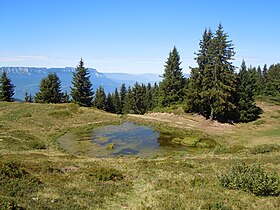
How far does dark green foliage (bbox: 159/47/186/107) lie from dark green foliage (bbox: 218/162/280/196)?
47.1 metres

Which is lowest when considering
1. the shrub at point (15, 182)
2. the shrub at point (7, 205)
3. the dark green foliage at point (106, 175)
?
the dark green foliage at point (106, 175)

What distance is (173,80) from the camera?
61.5m

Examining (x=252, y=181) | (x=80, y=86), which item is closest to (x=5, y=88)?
(x=80, y=86)

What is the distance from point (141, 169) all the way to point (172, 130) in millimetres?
22238

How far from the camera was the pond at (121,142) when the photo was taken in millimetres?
29953

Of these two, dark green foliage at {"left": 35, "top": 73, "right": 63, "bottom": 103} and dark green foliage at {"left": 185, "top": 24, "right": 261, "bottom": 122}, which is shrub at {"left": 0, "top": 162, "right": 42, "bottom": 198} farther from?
dark green foliage at {"left": 35, "top": 73, "right": 63, "bottom": 103}

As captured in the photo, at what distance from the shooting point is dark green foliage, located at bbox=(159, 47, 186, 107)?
61.5 m

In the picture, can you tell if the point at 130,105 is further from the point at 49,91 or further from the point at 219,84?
the point at 219,84

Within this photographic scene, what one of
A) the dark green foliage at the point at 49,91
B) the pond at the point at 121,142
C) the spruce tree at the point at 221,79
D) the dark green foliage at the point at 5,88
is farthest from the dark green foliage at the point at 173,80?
the dark green foliage at the point at 5,88

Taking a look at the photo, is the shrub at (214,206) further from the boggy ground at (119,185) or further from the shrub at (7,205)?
the shrub at (7,205)

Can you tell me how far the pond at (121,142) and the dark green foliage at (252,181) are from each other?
14.9m

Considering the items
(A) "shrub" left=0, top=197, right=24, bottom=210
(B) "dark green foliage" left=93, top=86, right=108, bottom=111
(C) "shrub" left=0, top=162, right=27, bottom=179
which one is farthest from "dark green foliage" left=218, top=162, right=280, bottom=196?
(B) "dark green foliage" left=93, top=86, right=108, bottom=111

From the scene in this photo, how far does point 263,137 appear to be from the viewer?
36406 millimetres

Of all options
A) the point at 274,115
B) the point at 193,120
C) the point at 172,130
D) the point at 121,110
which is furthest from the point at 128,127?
the point at 121,110
